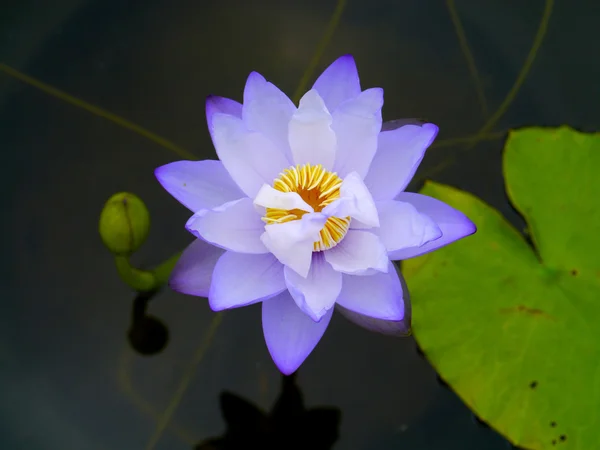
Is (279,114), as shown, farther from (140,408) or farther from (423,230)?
(140,408)

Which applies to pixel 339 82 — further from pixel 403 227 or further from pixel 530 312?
A: pixel 530 312

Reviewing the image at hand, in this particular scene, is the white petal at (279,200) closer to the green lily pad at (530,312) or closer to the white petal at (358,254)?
the white petal at (358,254)

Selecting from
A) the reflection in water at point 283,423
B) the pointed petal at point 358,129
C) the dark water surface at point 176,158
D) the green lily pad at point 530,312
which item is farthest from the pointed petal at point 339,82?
the reflection in water at point 283,423

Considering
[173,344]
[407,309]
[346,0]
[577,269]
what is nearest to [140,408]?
[173,344]

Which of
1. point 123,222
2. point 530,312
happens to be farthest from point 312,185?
point 530,312

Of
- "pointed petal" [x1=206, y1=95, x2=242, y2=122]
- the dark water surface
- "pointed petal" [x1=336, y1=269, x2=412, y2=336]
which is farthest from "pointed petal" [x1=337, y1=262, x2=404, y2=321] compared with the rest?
the dark water surface
